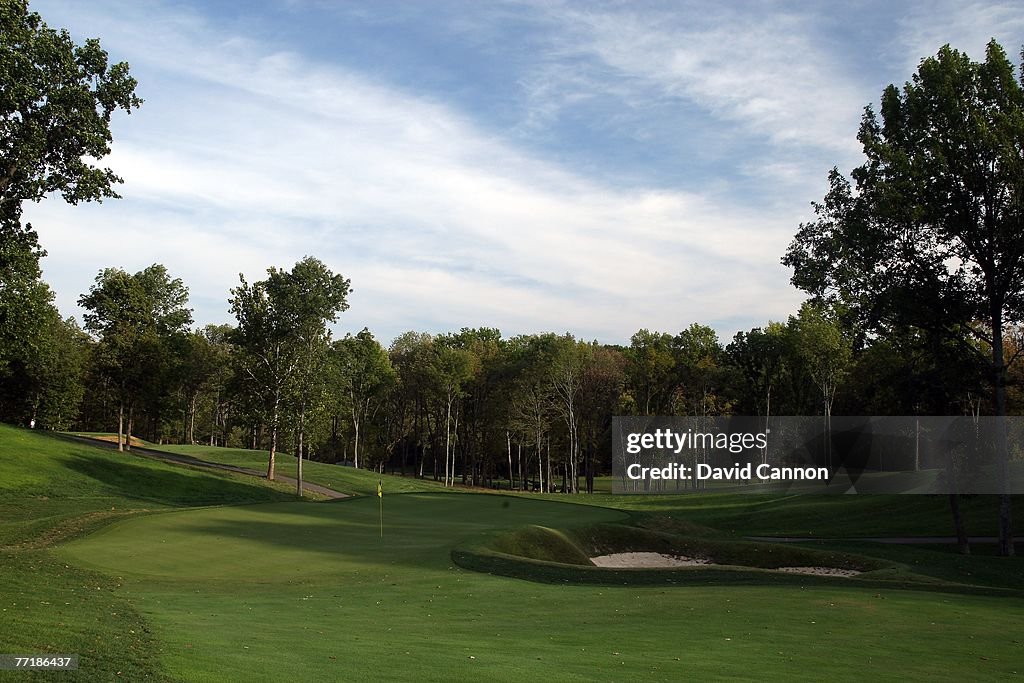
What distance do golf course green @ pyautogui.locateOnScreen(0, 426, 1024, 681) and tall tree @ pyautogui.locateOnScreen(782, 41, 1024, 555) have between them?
10.1 m

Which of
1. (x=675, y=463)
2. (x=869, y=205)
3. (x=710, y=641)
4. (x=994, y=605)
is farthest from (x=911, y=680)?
(x=675, y=463)

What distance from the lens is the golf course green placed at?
1092 cm

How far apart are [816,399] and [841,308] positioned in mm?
52584

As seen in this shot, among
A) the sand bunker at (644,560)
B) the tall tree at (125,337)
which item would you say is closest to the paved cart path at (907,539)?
the sand bunker at (644,560)

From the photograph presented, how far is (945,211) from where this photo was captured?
110ft

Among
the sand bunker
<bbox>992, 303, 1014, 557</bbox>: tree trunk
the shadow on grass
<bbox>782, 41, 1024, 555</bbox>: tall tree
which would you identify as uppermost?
<bbox>782, 41, 1024, 555</bbox>: tall tree

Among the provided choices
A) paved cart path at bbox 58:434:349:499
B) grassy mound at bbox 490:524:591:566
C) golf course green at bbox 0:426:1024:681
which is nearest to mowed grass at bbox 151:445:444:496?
paved cart path at bbox 58:434:349:499

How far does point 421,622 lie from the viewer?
15.1 meters

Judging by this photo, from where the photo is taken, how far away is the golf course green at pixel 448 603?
10.9 meters

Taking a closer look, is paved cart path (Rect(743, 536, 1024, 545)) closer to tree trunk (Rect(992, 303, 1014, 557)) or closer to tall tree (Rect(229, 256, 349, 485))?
tree trunk (Rect(992, 303, 1014, 557))

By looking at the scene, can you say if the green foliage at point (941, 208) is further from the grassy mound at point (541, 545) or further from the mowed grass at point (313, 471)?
the mowed grass at point (313, 471)

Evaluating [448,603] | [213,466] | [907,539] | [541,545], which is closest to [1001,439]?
[907,539]

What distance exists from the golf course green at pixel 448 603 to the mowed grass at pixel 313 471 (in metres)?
26.6

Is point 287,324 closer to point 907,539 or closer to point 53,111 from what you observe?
point 53,111
